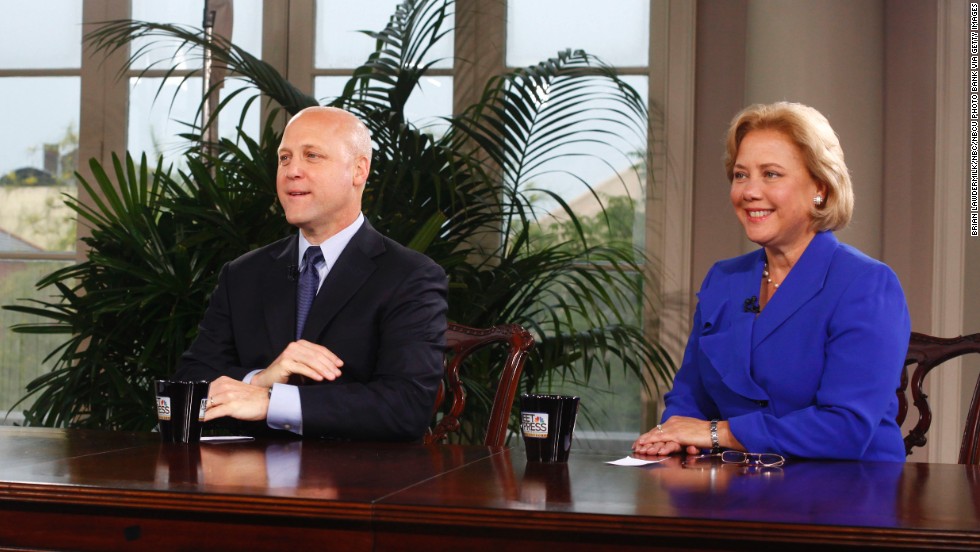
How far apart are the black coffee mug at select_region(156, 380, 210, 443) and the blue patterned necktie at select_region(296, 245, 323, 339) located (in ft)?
1.64

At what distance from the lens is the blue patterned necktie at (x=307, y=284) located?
2268mm

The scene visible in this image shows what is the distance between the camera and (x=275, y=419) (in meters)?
1.92

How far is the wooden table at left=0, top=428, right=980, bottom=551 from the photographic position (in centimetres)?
110

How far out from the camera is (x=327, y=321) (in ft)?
7.23

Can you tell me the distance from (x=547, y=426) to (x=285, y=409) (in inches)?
22.0

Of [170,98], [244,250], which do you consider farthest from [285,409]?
[170,98]

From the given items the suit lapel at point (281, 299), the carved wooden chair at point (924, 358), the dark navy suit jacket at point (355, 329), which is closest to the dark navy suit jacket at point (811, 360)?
the carved wooden chair at point (924, 358)

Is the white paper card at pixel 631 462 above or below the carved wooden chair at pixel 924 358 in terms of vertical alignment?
below

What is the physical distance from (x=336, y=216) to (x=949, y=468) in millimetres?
1358

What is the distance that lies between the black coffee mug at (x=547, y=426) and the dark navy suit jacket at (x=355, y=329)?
1.51 feet

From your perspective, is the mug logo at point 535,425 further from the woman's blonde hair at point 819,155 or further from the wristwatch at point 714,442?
the woman's blonde hair at point 819,155

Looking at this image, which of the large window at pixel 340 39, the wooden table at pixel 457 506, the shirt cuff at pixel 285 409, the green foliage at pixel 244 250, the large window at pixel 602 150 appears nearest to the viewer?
the wooden table at pixel 457 506

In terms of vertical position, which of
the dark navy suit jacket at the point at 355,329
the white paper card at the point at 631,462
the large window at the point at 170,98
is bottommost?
the white paper card at the point at 631,462

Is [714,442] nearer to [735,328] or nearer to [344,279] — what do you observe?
[735,328]
